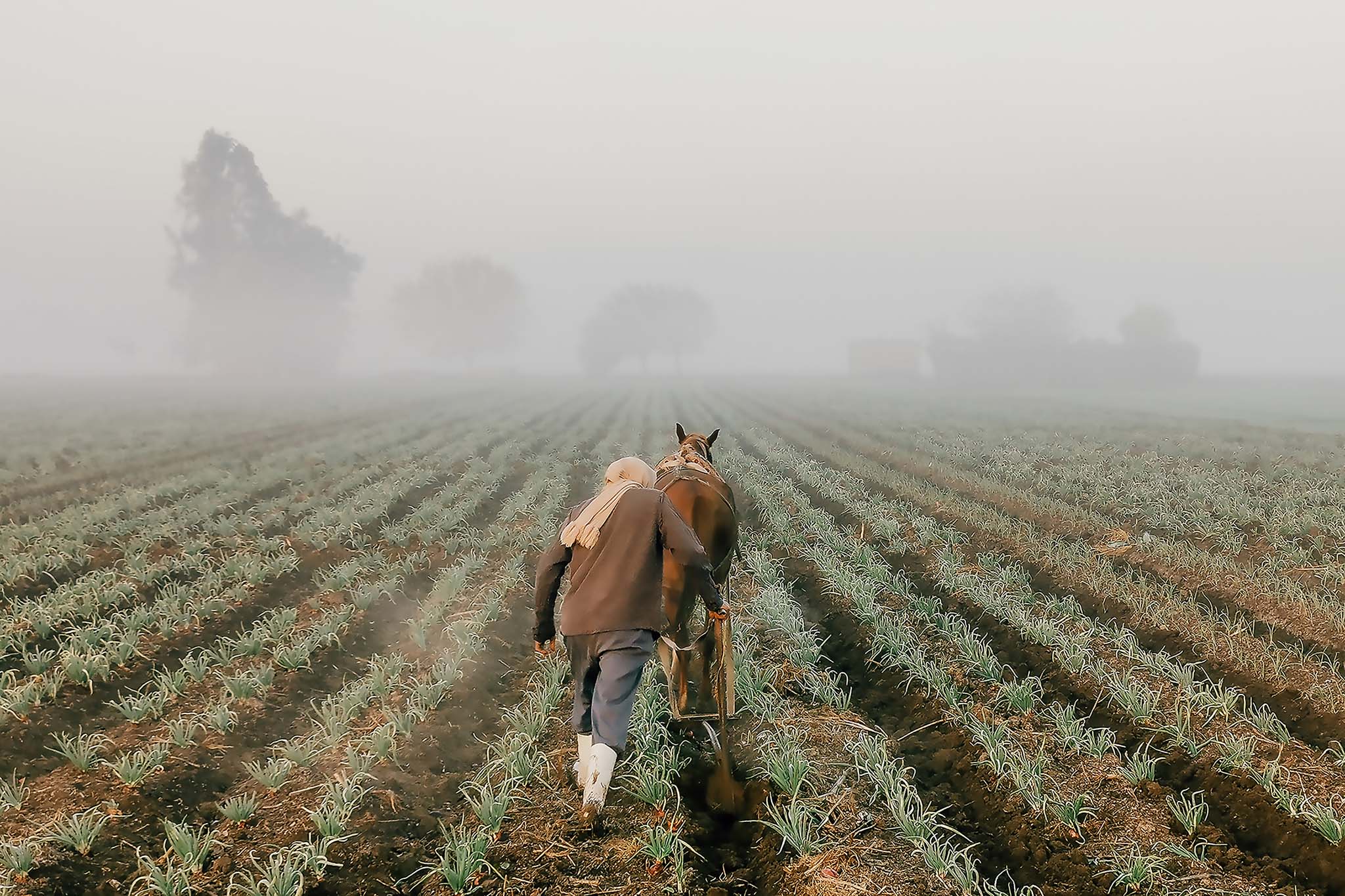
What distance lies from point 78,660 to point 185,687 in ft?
3.01

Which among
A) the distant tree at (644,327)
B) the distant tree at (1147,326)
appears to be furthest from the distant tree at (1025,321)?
the distant tree at (644,327)

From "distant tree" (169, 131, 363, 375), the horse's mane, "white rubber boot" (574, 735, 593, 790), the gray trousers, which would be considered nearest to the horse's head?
the horse's mane

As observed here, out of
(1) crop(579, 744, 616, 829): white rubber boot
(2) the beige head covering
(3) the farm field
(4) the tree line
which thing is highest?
(4) the tree line

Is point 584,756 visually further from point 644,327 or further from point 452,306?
point 644,327

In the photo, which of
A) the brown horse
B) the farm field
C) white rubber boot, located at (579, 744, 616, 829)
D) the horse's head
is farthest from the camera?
the horse's head

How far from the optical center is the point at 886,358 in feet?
264

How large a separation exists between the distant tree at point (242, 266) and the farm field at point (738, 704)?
156ft

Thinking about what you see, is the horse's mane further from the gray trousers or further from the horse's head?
the gray trousers

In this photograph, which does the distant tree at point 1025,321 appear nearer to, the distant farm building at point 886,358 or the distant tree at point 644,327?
the distant farm building at point 886,358

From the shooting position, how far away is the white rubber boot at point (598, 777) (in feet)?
11.9

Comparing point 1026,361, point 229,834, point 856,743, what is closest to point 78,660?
point 229,834

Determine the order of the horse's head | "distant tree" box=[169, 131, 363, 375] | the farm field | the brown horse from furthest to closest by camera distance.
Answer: "distant tree" box=[169, 131, 363, 375], the horse's head, the brown horse, the farm field

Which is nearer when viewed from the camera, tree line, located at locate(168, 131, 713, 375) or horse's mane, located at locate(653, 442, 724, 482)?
horse's mane, located at locate(653, 442, 724, 482)

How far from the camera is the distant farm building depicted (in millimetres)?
78000
